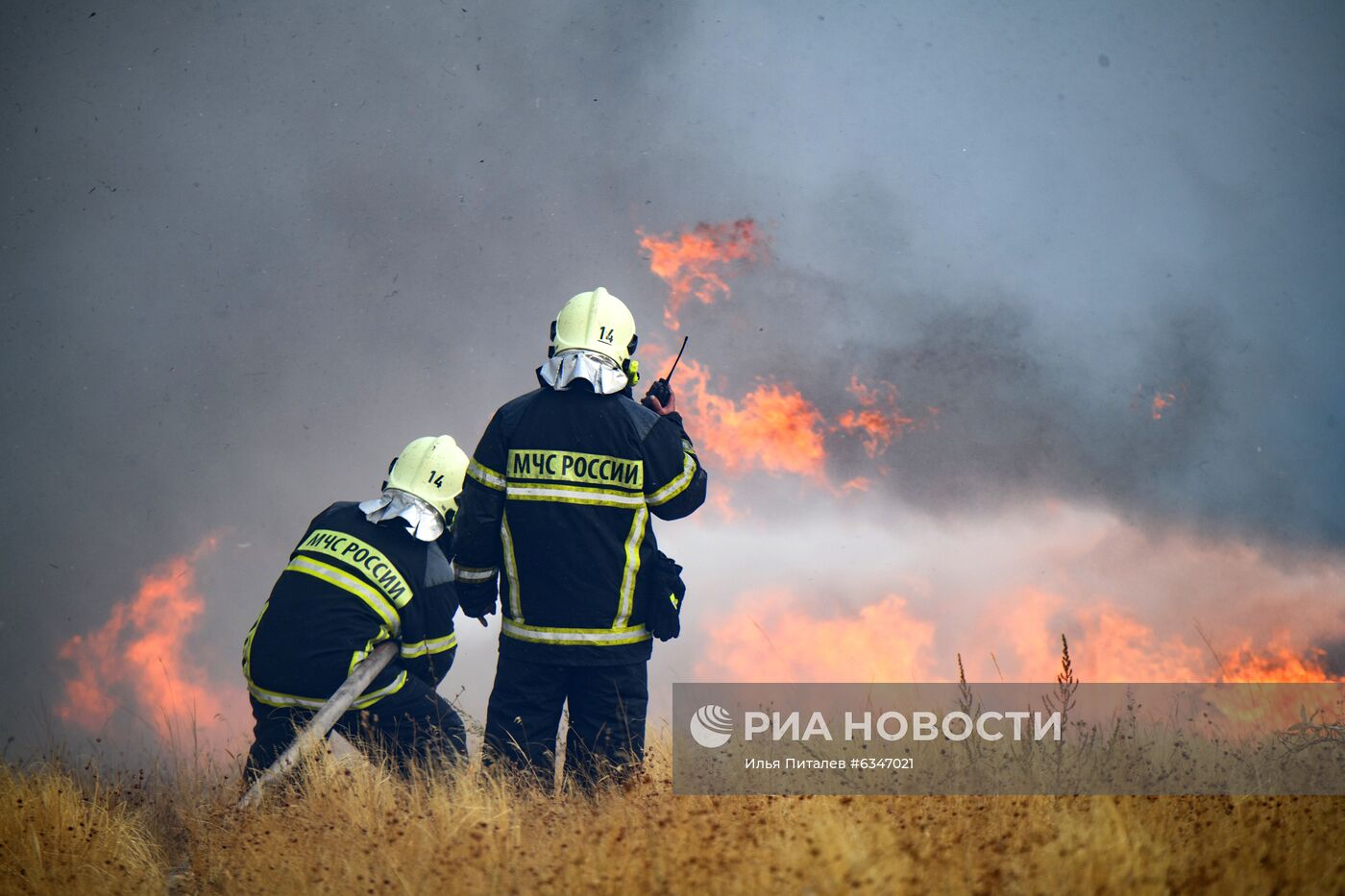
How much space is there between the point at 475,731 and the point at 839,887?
12.3 feet

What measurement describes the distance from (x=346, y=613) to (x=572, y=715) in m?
1.58

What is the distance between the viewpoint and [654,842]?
4.44m

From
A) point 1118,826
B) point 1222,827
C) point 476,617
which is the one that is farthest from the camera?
point 476,617

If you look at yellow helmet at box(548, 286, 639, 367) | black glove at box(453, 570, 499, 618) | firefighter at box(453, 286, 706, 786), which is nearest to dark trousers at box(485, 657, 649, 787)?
firefighter at box(453, 286, 706, 786)

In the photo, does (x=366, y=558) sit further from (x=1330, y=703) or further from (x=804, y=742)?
(x=1330, y=703)

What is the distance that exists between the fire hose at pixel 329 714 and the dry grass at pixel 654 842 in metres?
0.12

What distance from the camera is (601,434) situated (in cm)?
595

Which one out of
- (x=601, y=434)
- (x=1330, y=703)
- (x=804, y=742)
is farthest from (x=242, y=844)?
(x=1330, y=703)

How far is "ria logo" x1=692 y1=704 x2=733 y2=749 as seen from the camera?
Result: 6.35 meters

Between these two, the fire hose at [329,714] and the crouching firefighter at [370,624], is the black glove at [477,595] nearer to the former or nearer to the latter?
the crouching firefighter at [370,624]

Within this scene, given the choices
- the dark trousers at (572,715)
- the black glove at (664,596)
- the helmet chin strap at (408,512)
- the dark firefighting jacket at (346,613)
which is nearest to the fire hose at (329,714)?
the dark firefighting jacket at (346,613)

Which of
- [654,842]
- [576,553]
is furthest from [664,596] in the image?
[654,842]

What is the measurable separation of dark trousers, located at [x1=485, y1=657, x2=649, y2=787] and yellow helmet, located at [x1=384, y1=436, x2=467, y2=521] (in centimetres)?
148

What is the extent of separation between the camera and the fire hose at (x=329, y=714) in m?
5.99
